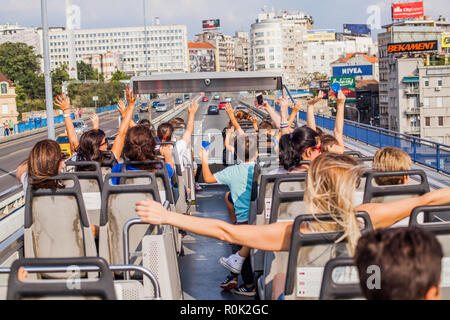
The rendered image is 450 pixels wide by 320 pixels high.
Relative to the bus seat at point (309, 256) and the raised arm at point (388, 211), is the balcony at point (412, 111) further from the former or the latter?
the bus seat at point (309, 256)

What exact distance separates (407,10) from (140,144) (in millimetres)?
161041

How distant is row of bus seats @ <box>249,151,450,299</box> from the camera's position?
12.6 ft

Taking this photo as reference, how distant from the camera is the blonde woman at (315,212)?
368 centimetres

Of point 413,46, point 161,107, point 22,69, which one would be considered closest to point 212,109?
point 161,107

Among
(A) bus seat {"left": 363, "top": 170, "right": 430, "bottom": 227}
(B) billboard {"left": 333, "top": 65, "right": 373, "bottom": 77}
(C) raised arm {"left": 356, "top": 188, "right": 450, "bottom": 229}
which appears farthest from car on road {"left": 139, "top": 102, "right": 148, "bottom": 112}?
(B) billboard {"left": 333, "top": 65, "right": 373, "bottom": 77}

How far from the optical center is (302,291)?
3875 millimetres

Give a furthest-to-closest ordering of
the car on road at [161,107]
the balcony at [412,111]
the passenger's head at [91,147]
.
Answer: the balcony at [412,111] → the car on road at [161,107] → the passenger's head at [91,147]

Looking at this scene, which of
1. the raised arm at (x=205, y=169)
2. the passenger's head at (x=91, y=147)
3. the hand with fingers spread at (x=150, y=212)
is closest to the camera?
the hand with fingers spread at (x=150, y=212)

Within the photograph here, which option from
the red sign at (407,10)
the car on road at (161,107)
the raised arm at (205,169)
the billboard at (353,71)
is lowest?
the raised arm at (205,169)

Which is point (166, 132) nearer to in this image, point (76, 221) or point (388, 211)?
point (76, 221)

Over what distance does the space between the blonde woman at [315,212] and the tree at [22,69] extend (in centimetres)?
14232

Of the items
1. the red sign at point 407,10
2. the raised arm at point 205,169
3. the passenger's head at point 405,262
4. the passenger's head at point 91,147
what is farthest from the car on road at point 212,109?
the red sign at point 407,10
